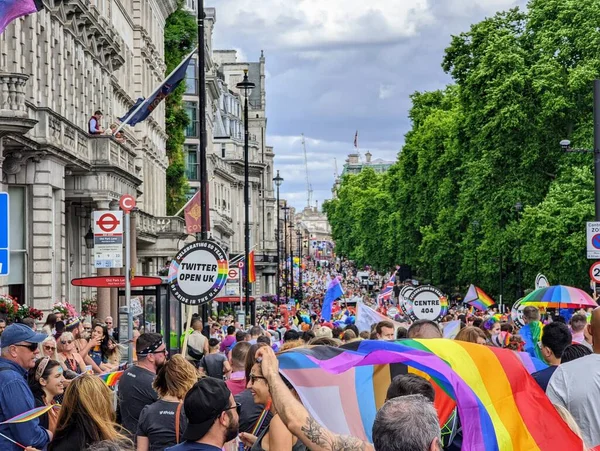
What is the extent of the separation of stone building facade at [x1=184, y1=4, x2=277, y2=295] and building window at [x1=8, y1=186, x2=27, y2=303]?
54.1m

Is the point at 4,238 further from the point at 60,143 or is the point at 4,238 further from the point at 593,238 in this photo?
the point at 60,143

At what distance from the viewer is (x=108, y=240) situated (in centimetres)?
2177

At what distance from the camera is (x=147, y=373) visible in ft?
35.0

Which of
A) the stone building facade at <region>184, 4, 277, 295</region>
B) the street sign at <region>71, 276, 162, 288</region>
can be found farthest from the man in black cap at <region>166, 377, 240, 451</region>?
the stone building facade at <region>184, 4, 277, 295</region>

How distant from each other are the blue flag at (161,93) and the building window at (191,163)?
183 ft

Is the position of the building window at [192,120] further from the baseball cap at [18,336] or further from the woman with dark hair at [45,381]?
the baseball cap at [18,336]

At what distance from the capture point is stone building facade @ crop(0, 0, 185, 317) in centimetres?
2765

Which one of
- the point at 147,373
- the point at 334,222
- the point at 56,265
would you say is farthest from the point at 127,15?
the point at 334,222

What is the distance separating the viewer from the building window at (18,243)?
28656mm

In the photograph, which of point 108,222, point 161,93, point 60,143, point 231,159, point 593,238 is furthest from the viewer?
point 231,159

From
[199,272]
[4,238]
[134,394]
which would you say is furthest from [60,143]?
[4,238]

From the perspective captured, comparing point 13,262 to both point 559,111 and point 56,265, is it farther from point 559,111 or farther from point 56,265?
point 559,111

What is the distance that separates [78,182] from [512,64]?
2141cm

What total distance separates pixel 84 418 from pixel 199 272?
9.48 meters
